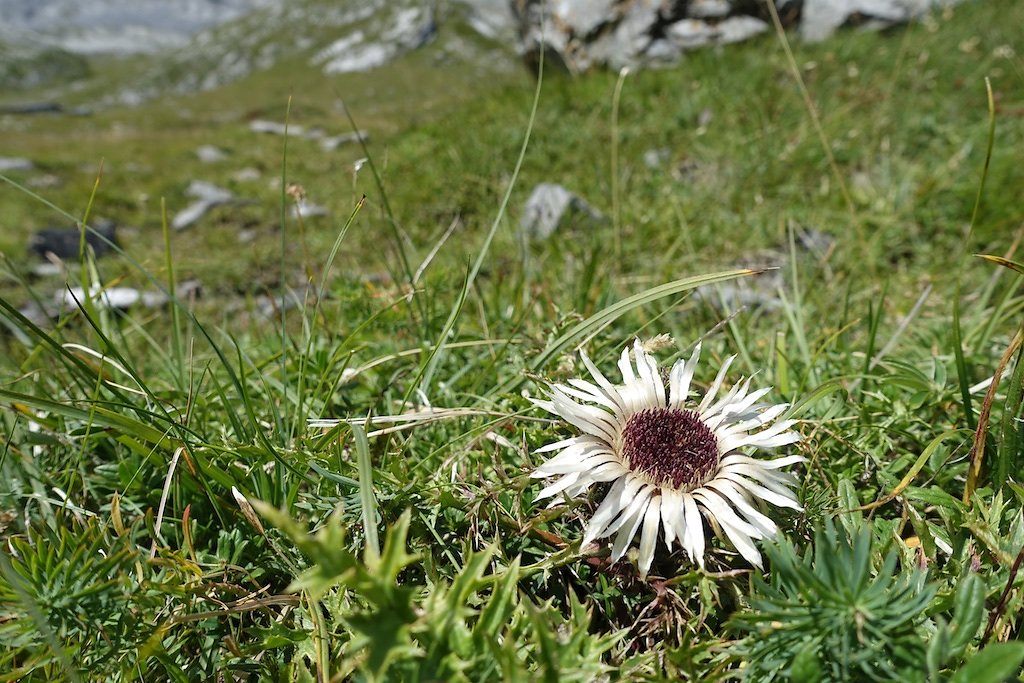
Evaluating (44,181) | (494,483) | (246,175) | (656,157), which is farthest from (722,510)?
(44,181)

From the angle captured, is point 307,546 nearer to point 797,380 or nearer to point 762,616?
point 762,616

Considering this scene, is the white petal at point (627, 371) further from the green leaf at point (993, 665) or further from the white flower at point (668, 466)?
the green leaf at point (993, 665)

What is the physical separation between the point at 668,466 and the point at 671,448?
0.14 feet

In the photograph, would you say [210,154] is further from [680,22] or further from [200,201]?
[680,22]

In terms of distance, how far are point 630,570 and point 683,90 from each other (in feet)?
18.7

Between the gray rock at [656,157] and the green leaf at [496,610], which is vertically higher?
the green leaf at [496,610]

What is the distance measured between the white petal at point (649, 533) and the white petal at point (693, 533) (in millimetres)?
53

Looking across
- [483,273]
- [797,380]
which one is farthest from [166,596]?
[483,273]

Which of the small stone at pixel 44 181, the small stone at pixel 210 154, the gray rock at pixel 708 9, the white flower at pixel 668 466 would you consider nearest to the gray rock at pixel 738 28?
the gray rock at pixel 708 9

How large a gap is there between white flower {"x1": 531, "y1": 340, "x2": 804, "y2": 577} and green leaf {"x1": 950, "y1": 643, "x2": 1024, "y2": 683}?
0.98 feet

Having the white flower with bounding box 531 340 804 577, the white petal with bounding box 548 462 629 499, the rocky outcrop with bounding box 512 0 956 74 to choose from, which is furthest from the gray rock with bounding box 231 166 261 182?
the white petal with bounding box 548 462 629 499

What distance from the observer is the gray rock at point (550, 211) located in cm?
368

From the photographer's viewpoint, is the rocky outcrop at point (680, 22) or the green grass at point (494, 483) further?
the rocky outcrop at point (680, 22)

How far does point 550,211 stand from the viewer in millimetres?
3779
